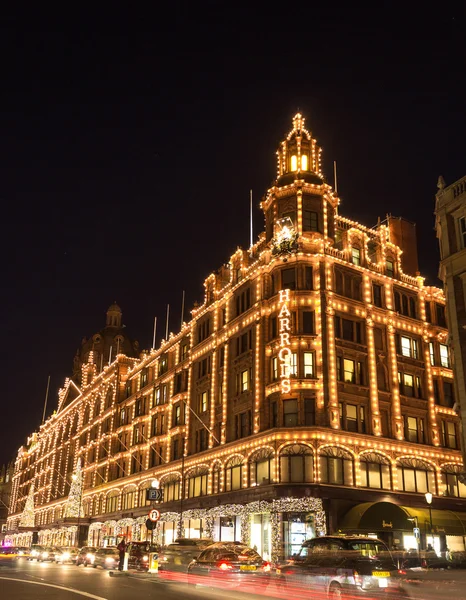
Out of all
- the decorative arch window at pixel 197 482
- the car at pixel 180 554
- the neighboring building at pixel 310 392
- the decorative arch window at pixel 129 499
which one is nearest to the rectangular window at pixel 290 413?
the neighboring building at pixel 310 392

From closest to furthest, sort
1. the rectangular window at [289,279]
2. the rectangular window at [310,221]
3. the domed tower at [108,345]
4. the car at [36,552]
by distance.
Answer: the rectangular window at [289,279]
the rectangular window at [310,221]
the car at [36,552]
the domed tower at [108,345]

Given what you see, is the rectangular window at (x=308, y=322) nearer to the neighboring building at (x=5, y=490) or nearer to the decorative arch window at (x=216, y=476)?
the decorative arch window at (x=216, y=476)

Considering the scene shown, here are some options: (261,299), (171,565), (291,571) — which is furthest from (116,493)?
(291,571)

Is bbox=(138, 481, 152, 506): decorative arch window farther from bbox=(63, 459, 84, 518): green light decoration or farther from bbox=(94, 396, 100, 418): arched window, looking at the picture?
bbox=(94, 396, 100, 418): arched window

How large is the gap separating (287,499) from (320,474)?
283cm

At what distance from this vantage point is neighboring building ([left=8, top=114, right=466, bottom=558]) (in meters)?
45.4

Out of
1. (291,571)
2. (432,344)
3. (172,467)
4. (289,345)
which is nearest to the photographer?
(291,571)

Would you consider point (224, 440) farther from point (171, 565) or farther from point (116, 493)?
point (116, 493)

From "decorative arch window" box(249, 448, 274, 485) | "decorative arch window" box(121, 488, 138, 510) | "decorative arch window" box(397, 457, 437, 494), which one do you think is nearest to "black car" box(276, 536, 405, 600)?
"decorative arch window" box(249, 448, 274, 485)

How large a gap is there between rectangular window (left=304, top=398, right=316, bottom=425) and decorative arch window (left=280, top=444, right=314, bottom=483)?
5.89 feet

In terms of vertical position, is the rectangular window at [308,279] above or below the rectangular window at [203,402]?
above

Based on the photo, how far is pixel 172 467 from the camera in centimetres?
6356

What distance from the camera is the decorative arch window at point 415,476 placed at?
Answer: 162 feet

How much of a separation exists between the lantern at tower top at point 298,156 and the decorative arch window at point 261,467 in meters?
23.0
